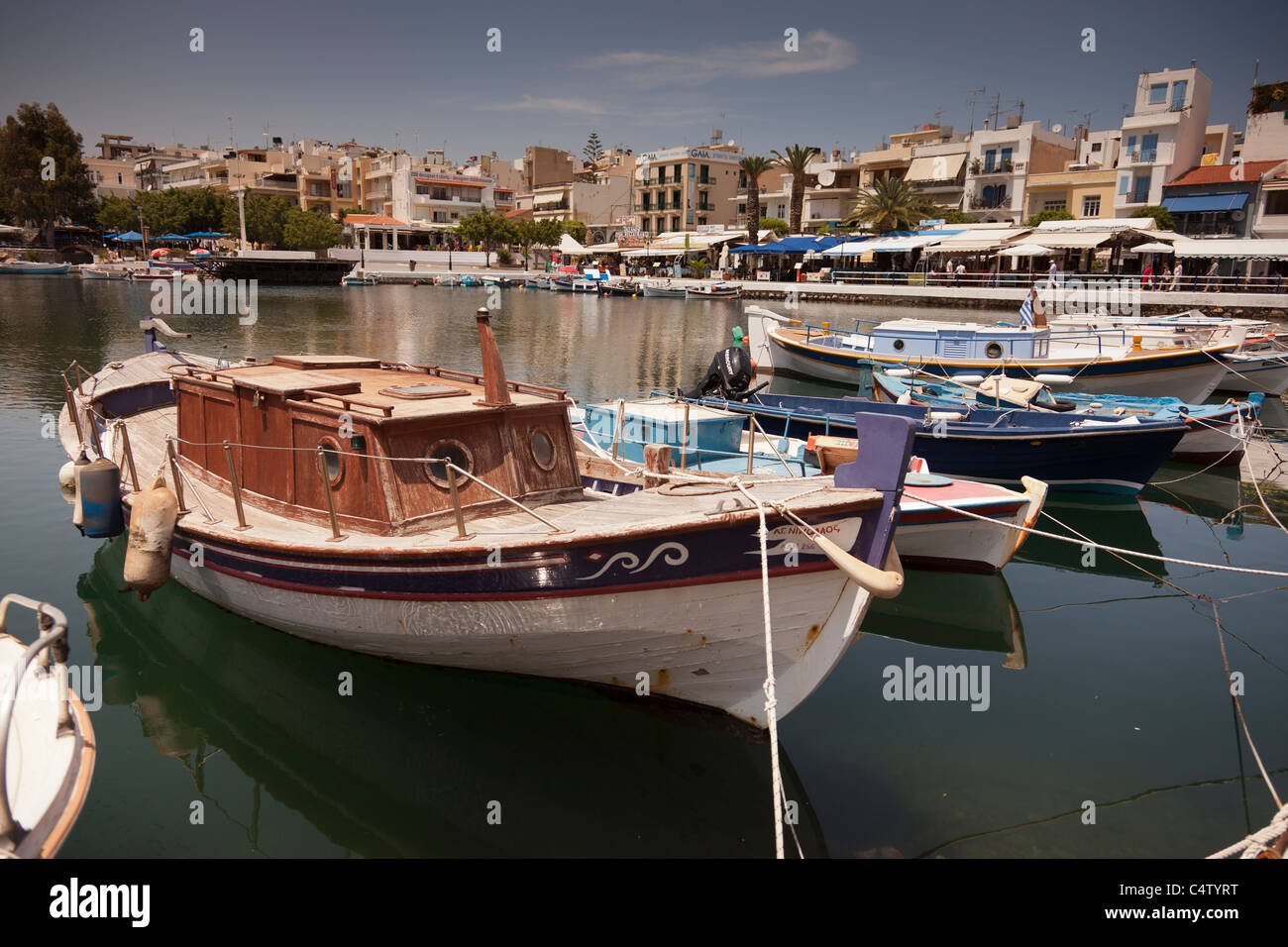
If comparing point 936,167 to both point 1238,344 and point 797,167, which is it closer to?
point 797,167

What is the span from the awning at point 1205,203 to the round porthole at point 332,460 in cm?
5975

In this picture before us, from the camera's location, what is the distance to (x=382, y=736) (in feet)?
24.6

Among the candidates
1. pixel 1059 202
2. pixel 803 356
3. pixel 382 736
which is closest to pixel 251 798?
pixel 382 736

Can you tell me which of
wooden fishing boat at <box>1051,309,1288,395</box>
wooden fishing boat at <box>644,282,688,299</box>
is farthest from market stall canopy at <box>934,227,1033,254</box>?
wooden fishing boat at <box>1051,309,1288,395</box>

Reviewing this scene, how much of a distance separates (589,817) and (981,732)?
4.05 meters

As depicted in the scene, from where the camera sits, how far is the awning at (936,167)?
71.1 m

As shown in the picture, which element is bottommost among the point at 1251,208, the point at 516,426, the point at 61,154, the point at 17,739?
the point at 17,739

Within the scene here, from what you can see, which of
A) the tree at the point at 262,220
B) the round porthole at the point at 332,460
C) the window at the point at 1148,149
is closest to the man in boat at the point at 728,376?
the round porthole at the point at 332,460

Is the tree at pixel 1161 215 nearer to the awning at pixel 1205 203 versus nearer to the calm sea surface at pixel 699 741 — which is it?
the awning at pixel 1205 203

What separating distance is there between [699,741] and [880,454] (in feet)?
10.4

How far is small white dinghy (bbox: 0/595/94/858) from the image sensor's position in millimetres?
4312

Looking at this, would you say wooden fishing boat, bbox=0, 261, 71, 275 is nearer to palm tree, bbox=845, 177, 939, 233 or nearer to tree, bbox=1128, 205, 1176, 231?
palm tree, bbox=845, 177, 939, 233
